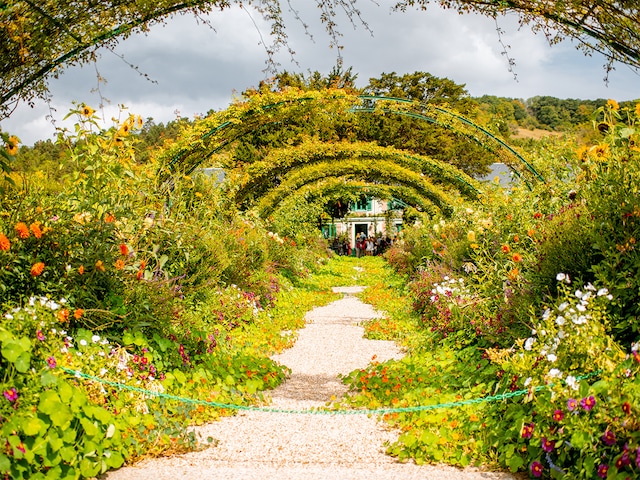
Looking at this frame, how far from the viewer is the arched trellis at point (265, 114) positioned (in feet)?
28.1

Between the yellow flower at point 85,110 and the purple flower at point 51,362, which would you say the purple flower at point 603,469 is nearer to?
the purple flower at point 51,362

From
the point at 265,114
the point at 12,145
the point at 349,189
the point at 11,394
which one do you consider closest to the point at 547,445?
the point at 11,394

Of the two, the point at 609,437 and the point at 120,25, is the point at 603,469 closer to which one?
the point at 609,437

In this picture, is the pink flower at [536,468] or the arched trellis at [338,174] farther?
the arched trellis at [338,174]

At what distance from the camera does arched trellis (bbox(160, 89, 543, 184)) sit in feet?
28.1

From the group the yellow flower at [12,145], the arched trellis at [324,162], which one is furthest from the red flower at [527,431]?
the arched trellis at [324,162]

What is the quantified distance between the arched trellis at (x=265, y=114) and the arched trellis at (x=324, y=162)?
307cm

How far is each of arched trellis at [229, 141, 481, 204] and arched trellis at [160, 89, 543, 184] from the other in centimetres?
307

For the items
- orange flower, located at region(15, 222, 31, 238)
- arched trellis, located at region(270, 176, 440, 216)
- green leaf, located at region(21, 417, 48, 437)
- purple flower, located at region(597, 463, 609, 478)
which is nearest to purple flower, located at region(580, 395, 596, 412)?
purple flower, located at region(597, 463, 609, 478)

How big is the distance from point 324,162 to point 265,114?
593cm

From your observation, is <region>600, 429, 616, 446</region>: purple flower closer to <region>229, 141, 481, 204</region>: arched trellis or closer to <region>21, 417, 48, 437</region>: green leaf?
<region>21, 417, 48, 437</region>: green leaf

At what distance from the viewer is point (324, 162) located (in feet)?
48.6

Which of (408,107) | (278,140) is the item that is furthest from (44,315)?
(278,140)

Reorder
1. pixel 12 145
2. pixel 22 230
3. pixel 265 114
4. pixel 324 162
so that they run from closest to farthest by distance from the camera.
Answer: pixel 12 145 < pixel 22 230 < pixel 265 114 < pixel 324 162
